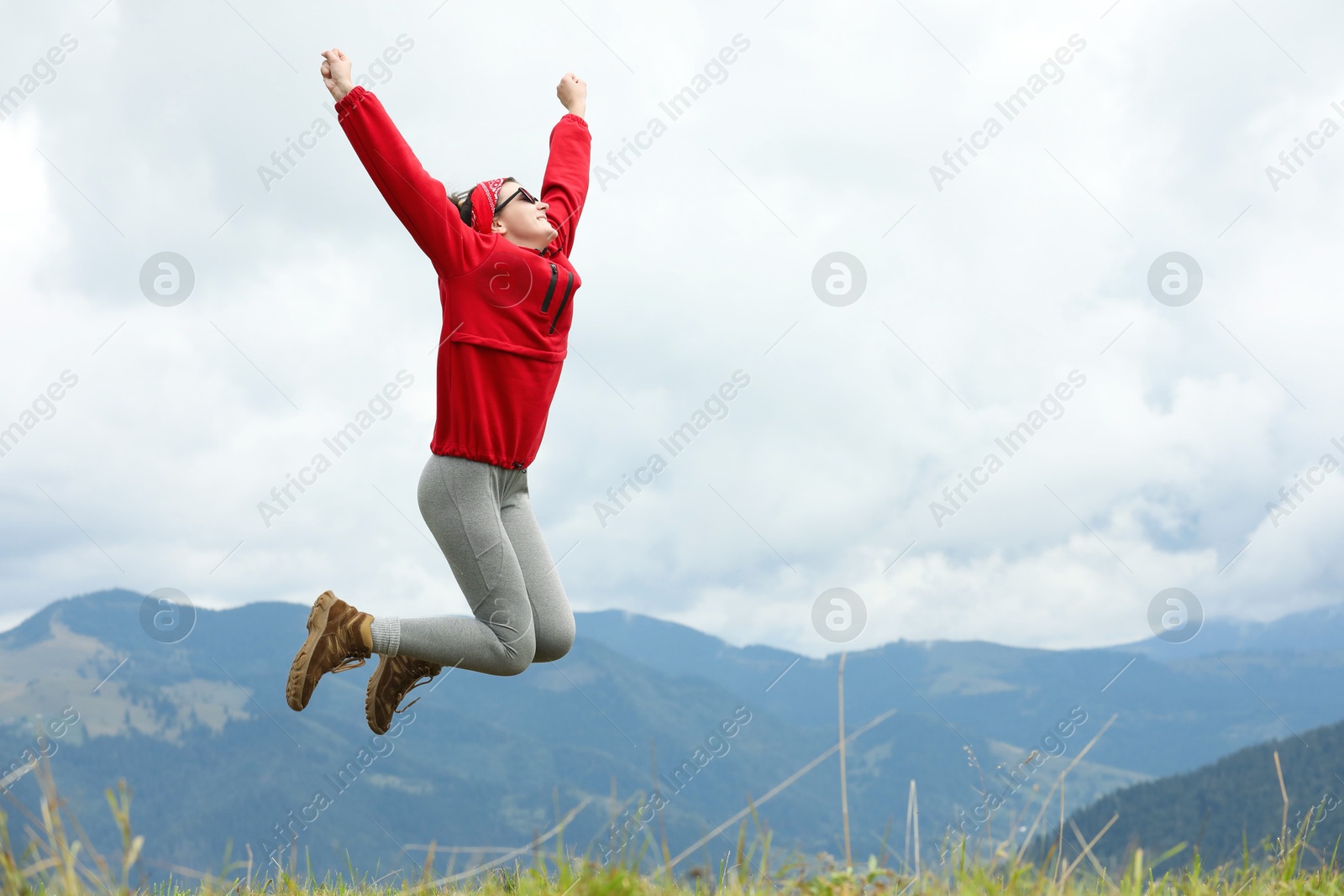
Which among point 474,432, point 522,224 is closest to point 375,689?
point 474,432

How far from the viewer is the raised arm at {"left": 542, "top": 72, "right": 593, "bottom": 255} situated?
16.9 ft

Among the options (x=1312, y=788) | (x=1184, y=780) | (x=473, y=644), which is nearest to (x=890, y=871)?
(x=473, y=644)

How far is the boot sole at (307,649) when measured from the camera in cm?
455

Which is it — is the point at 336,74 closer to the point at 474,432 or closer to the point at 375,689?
the point at 474,432

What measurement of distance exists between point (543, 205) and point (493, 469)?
4.65 ft

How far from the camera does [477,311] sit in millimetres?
4477

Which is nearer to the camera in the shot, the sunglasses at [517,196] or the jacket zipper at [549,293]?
the jacket zipper at [549,293]

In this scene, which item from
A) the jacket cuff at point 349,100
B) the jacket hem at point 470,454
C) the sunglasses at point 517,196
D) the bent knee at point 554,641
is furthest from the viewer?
the sunglasses at point 517,196

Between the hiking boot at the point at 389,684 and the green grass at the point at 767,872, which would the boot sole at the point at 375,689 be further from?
the green grass at the point at 767,872

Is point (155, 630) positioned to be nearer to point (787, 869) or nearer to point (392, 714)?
point (392, 714)

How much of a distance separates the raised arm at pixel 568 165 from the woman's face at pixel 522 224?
14 cm

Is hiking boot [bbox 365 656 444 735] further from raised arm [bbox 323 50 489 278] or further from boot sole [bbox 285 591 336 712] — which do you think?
raised arm [bbox 323 50 489 278]

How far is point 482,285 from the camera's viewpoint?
4.50m

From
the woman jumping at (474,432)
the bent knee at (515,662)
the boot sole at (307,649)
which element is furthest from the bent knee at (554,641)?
the boot sole at (307,649)
